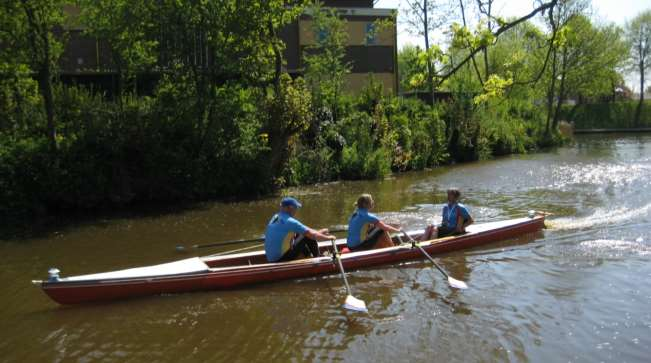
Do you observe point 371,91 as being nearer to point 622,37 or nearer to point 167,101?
point 167,101

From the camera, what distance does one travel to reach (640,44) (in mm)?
50031

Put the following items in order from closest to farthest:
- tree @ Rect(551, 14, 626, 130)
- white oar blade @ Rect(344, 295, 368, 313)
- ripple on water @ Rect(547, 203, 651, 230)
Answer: white oar blade @ Rect(344, 295, 368, 313) < ripple on water @ Rect(547, 203, 651, 230) < tree @ Rect(551, 14, 626, 130)

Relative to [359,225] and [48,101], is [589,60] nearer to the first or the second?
[359,225]

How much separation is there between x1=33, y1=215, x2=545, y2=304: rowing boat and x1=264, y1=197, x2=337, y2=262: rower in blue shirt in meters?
0.24

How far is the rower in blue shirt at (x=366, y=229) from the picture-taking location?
9.50m

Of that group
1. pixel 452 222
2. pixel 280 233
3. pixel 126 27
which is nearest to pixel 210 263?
pixel 280 233

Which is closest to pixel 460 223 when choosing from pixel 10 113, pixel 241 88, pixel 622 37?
pixel 241 88

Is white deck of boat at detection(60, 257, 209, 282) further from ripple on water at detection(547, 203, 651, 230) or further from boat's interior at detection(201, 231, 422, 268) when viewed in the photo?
ripple on water at detection(547, 203, 651, 230)

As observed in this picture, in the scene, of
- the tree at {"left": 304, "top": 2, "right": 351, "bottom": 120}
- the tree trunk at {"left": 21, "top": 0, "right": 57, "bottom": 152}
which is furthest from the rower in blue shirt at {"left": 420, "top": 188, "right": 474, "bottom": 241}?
the tree at {"left": 304, "top": 2, "right": 351, "bottom": 120}

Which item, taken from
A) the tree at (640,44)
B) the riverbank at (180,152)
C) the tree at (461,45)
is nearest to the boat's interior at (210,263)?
the tree at (461,45)

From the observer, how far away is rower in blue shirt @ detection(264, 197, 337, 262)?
8.59 meters

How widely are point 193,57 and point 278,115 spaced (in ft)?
9.63

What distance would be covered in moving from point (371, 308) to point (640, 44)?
170 ft

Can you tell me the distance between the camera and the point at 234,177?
16547 mm
